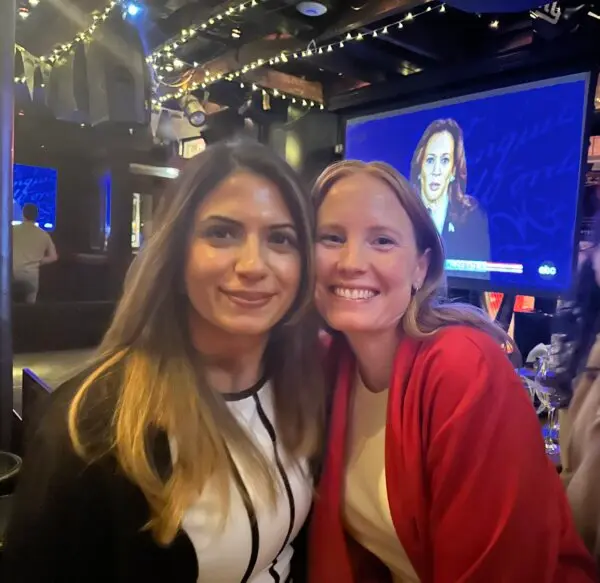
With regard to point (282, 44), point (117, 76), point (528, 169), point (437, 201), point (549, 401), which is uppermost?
point (282, 44)

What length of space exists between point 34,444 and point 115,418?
0.14 m

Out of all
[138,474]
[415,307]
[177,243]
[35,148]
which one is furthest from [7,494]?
[35,148]

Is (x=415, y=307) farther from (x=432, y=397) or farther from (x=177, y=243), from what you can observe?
(x=177, y=243)

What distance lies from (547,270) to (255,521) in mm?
2155

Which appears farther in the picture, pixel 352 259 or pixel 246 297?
pixel 352 259

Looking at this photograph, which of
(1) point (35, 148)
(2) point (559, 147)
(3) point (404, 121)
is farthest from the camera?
(1) point (35, 148)

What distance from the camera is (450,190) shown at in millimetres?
3145

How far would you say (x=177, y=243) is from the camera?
1083 millimetres

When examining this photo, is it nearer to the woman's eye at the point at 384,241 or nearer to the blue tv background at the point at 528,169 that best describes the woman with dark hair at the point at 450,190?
the blue tv background at the point at 528,169

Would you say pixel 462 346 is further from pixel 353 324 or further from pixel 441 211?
pixel 441 211

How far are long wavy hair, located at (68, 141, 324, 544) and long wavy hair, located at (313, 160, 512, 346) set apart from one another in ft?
0.44

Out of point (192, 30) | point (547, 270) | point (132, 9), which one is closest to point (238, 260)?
point (547, 270)

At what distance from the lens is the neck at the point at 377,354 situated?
1255mm

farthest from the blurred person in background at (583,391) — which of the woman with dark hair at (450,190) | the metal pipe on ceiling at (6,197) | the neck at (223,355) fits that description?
the metal pipe on ceiling at (6,197)
